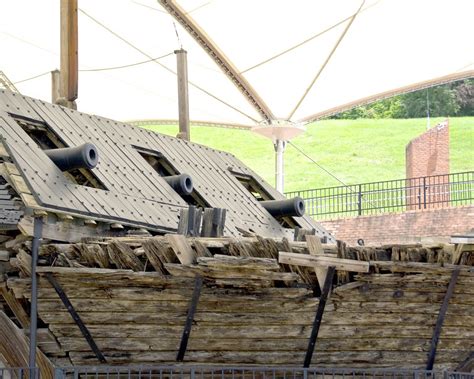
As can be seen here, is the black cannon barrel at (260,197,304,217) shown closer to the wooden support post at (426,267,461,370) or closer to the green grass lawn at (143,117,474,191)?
the wooden support post at (426,267,461,370)

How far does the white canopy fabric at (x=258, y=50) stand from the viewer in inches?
1177

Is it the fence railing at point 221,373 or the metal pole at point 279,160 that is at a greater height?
the metal pole at point 279,160

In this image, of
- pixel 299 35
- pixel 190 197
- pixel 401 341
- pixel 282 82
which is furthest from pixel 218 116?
pixel 401 341

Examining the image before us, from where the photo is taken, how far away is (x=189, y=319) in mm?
14875

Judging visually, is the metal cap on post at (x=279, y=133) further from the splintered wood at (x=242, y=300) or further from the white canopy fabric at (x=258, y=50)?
the splintered wood at (x=242, y=300)

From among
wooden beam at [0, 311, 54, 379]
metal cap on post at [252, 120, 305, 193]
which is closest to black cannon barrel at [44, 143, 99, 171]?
wooden beam at [0, 311, 54, 379]

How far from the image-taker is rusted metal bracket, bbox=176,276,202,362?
14344 mm

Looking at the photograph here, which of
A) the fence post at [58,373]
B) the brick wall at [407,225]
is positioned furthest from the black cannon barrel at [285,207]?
the brick wall at [407,225]

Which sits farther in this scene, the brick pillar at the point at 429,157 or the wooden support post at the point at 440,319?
the brick pillar at the point at 429,157

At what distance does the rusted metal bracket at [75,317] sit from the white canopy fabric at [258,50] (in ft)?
50.4

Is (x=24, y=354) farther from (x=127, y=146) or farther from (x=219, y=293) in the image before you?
(x=127, y=146)

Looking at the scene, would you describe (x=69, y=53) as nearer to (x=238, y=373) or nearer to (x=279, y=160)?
(x=238, y=373)

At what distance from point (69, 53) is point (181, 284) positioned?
244 inches

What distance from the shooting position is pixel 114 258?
13891mm
